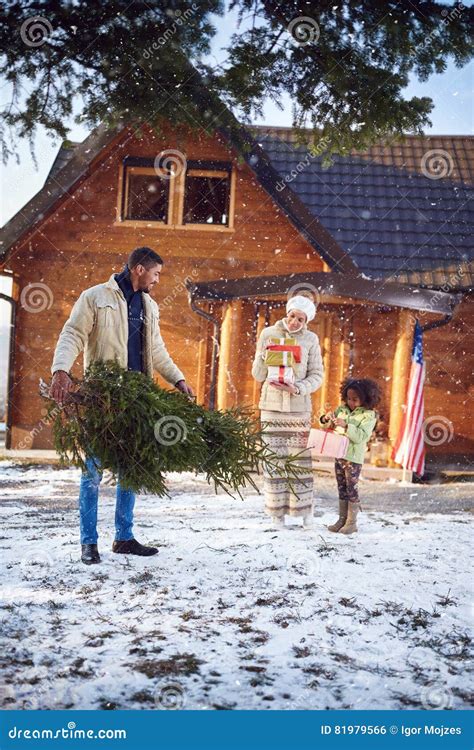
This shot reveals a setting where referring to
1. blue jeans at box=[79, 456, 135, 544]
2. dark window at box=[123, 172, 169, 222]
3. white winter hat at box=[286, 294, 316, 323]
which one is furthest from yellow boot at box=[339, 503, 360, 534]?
dark window at box=[123, 172, 169, 222]

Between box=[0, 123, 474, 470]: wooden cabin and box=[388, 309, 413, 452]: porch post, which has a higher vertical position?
box=[0, 123, 474, 470]: wooden cabin

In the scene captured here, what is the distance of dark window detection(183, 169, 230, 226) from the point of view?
10867mm

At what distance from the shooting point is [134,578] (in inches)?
140

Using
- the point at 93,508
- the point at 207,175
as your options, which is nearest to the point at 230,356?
the point at 207,175

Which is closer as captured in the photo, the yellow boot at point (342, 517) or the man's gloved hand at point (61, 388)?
the man's gloved hand at point (61, 388)

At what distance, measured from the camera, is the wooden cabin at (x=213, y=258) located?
968 centimetres

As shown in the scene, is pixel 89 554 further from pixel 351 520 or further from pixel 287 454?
pixel 351 520

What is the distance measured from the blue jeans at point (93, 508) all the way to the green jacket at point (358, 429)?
5.37ft

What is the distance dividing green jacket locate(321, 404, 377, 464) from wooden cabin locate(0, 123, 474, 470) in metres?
4.44

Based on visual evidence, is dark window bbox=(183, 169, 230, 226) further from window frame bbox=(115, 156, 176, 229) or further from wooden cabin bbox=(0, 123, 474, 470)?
window frame bbox=(115, 156, 176, 229)

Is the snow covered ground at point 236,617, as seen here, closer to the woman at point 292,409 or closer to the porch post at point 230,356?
the woman at point 292,409

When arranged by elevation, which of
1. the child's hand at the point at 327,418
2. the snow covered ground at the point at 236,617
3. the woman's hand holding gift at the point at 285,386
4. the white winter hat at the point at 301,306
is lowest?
the snow covered ground at the point at 236,617

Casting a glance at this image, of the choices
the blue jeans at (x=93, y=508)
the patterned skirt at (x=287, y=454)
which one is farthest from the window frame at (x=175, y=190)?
the blue jeans at (x=93, y=508)

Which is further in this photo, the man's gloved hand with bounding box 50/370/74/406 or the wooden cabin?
the wooden cabin
